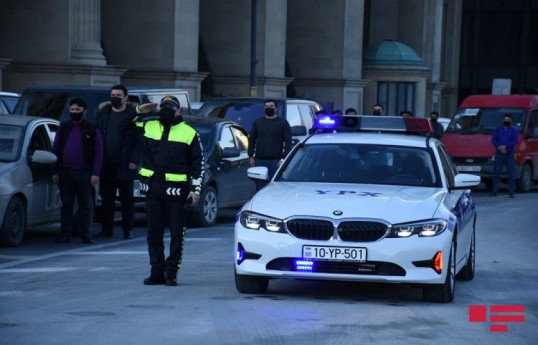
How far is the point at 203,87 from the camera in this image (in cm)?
4803

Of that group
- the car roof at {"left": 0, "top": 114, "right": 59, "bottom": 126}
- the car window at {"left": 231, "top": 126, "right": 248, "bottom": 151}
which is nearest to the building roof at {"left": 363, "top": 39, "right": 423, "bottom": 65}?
the car window at {"left": 231, "top": 126, "right": 248, "bottom": 151}

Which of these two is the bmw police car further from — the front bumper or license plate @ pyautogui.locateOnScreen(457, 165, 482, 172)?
license plate @ pyautogui.locateOnScreen(457, 165, 482, 172)

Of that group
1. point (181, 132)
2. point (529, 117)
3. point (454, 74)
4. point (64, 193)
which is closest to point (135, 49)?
point (529, 117)

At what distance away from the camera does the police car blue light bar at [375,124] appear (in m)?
15.3

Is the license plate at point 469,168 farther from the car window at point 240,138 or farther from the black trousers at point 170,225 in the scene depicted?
the black trousers at point 170,225

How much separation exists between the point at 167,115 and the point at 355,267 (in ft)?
7.46

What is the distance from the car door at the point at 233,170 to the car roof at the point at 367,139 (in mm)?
6575

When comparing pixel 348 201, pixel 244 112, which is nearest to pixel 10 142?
pixel 348 201

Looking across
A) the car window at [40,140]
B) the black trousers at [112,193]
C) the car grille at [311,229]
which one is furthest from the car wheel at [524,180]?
the car grille at [311,229]

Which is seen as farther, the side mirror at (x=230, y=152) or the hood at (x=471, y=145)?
the hood at (x=471, y=145)

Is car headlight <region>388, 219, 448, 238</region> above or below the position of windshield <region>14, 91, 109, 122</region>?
below

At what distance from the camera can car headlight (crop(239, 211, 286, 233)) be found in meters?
11.4

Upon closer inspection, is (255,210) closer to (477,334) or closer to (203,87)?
(477,334)

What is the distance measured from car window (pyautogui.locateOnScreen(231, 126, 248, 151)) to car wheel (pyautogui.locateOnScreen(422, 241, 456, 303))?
383 inches
